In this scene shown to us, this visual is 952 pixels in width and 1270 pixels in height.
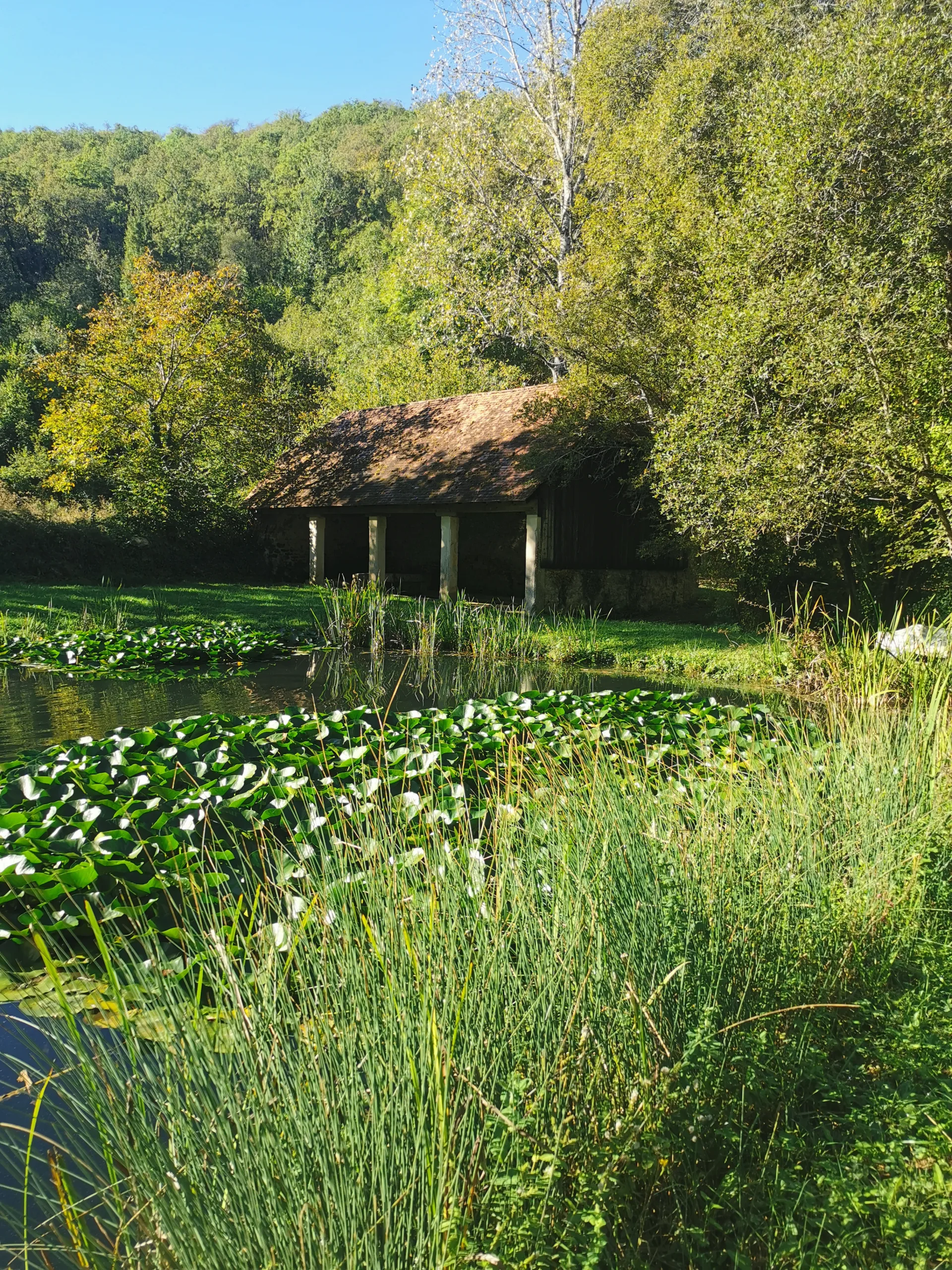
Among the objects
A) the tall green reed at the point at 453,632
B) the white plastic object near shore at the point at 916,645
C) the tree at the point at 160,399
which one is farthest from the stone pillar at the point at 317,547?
the white plastic object near shore at the point at 916,645

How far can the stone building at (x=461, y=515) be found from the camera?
1747cm

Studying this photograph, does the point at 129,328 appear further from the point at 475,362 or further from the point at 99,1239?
the point at 99,1239

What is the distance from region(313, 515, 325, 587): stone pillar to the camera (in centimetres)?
2148

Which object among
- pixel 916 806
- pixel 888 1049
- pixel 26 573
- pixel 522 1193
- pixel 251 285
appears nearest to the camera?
pixel 522 1193

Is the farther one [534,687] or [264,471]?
[264,471]

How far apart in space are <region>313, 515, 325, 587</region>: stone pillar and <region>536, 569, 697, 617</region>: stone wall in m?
6.31

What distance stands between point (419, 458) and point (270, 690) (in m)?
11.0

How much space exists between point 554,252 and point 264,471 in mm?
9247

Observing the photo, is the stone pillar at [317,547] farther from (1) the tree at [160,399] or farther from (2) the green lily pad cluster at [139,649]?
(2) the green lily pad cluster at [139,649]

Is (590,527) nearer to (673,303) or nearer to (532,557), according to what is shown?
(532,557)

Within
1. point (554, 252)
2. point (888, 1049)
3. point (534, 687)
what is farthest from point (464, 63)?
point (888, 1049)

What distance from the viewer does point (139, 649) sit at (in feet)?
37.9

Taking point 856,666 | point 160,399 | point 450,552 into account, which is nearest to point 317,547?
point 450,552

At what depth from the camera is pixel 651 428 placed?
48.6ft
